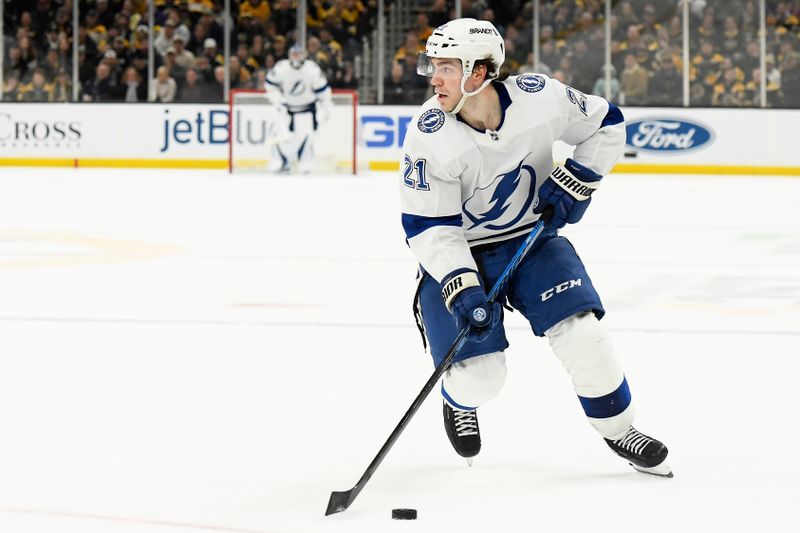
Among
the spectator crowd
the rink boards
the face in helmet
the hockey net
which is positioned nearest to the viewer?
the face in helmet

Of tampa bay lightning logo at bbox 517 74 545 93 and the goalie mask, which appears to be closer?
the goalie mask

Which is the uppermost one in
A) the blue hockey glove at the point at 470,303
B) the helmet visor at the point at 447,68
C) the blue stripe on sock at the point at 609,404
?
the helmet visor at the point at 447,68

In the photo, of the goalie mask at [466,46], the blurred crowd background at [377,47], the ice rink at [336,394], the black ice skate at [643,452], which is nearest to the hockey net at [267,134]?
the blurred crowd background at [377,47]

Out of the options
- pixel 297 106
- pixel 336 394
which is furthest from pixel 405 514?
pixel 297 106

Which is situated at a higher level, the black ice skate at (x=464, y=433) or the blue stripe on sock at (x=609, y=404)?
the blue stripe on sock at (x=609, y=404)

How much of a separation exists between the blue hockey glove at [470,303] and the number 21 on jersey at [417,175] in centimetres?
18

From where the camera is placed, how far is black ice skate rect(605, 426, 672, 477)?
2.65 metres

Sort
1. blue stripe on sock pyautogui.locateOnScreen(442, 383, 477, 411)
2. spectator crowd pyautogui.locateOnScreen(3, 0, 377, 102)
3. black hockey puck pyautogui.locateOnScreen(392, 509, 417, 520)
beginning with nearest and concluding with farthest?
black hockey puck pyautogui.locateOnScreen(392, 509, 417, 520) → blue stripe on sock pyautogui.locateOnScreen(442, 383, 477, 411) → spectator crowd pyautogui.locateOnScreen(3, 0, 377, 102)

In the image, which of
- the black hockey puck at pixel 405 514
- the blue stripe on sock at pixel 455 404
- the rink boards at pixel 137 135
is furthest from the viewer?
the rink boards at pixel 137 135

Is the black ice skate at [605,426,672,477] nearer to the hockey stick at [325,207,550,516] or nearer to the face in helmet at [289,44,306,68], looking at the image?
the hockey stick at [325,207,550,516]

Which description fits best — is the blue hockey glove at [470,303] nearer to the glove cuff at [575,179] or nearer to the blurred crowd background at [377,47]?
the glove cuff at [575,179]

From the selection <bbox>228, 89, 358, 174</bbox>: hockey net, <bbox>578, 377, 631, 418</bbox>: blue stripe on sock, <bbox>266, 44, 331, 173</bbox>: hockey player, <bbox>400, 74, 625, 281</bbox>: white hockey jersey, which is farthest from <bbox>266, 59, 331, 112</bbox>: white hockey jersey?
<bbox>578, 377, 631, 418</bbox>: blue stripe on sock

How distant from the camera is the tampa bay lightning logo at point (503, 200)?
107 inches

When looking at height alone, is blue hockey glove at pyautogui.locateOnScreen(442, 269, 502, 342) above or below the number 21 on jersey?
below
